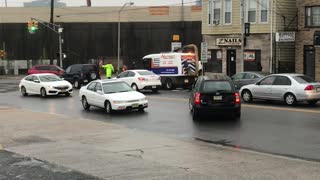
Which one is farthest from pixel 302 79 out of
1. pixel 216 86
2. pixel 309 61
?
pixel 309 61

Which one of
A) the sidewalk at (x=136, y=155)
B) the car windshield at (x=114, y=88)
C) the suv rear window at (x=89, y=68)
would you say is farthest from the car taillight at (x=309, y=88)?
the suv rear window at (x=89, y=68)

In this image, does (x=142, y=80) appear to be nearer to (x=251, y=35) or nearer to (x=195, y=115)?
(x=251, y=35)

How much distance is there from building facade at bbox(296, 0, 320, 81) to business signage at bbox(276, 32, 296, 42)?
71 cm

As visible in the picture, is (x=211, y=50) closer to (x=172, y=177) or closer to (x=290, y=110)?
(x=290, y=110)

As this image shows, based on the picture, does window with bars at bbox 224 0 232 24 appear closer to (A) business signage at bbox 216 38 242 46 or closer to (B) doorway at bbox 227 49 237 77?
(A) business signage at bbox 216 38 242 46

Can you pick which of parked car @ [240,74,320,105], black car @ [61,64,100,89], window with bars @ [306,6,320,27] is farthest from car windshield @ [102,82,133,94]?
window with bars @ [306,6,320,27]

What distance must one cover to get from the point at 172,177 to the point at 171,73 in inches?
1078

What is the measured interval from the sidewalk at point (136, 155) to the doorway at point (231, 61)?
2575 cm

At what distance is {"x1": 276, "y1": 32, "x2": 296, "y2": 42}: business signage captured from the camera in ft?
123

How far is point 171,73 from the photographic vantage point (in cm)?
3600

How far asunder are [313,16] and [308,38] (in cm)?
160

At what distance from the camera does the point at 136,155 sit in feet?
37.6

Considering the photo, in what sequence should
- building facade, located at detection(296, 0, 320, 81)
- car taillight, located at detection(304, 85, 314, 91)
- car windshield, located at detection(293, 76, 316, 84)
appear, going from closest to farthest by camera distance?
car taillight, located at detection(304, 85, 314, 91) → car windshield, located at detection(293, 76, 316, 84) → building facade, located at detection(296, 0, 320, 81)

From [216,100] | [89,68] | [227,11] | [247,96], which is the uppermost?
[227,11]
